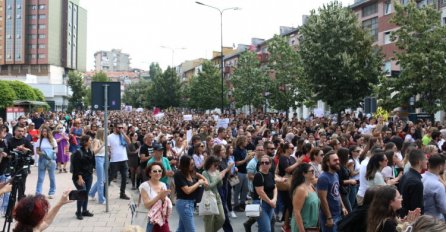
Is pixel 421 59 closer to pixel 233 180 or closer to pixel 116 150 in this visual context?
pixel 233 180

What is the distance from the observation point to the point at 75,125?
19422 millimetres

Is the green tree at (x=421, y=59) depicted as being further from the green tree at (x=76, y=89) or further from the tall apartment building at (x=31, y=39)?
the tall apartment building at (x=31, y=39)

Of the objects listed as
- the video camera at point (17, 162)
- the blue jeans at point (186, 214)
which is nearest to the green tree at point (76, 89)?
the video camera at point (17, 162)

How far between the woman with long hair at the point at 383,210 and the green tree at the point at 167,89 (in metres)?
73.5

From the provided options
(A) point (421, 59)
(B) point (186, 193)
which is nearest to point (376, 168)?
(B) point (186, 193)

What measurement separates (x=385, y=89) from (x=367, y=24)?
2329 cm

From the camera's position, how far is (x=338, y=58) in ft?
94.9

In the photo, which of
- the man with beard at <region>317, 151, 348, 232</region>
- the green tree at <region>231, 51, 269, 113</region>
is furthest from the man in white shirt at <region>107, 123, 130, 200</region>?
the green tree at <region>231, 51, 269, 113</region>

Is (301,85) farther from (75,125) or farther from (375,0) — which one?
(75,125)

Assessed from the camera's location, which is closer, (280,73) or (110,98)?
(110,98)

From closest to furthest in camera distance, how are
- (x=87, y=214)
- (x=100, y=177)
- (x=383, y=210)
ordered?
(x=383, y=210) < (x=87, y=214) < (x=100, y=177)

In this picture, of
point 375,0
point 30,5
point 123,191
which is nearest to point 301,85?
point 375,0

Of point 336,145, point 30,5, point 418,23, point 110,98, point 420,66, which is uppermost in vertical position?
point 30,5

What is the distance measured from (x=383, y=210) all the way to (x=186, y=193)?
349 cm
